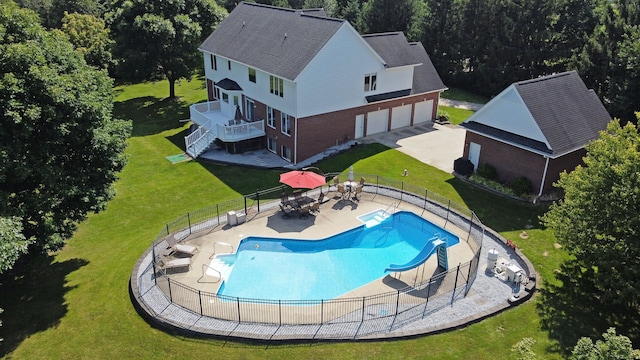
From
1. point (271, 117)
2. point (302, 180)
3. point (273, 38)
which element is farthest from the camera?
point (273, 38)

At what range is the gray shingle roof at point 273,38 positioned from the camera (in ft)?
112

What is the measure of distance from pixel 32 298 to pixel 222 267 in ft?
28.1

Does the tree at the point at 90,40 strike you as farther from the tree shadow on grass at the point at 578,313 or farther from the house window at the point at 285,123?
the tree shadow on grass at the point at 578,313

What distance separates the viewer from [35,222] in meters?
19.3

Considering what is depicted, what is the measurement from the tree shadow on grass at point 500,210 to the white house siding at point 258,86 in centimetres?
1397

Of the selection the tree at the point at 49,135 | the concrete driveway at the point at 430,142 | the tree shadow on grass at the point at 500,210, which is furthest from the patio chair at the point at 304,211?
the concrete driveway at the point at 430,142

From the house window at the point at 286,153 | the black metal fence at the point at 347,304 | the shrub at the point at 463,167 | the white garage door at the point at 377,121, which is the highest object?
the white garage door at the point at 377,121

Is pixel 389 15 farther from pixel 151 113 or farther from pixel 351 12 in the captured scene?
pixel 151 113

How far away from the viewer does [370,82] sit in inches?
1515

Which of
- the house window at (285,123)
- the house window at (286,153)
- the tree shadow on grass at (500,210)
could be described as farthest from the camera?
the house window at (286,153)

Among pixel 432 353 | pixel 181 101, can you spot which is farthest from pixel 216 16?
Result: pixel 432 353

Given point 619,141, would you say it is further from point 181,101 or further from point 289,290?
point 181,101

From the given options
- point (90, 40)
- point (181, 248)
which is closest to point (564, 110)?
point (181, 248)

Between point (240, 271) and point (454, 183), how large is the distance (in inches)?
665
